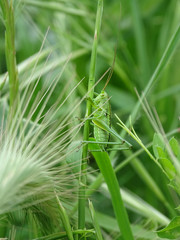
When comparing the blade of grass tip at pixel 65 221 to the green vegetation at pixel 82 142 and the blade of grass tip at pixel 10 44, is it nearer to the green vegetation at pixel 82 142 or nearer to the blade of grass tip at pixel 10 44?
the green vegetation at pixel 82 142

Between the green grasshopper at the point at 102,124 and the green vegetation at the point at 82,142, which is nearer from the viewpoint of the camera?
the green vegetation at the point at 82,142

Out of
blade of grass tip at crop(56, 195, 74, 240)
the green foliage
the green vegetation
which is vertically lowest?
the green foliage

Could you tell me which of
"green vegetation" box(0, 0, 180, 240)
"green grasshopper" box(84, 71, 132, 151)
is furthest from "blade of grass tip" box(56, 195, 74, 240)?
"green grasshopper" box(84, 71, 132, 151)

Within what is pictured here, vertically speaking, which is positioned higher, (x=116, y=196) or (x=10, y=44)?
(x=10, y=44)

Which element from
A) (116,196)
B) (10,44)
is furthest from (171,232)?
(10,44)

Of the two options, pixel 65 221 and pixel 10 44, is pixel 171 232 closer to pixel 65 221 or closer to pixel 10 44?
pixel 65 221

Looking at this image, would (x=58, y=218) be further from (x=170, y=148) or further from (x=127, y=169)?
(x=127, y=169)

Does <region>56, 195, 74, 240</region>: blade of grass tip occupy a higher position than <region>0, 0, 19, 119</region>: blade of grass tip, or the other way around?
<region>0, 0, 19, 119</region>: blade of grass tip

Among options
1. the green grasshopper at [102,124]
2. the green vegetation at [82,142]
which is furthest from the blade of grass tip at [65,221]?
the green grasshopper at [102,124]

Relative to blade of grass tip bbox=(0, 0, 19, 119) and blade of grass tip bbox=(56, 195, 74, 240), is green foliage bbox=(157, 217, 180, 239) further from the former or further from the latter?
blade of grass tip bbox=(0, 0, 19, 119)
